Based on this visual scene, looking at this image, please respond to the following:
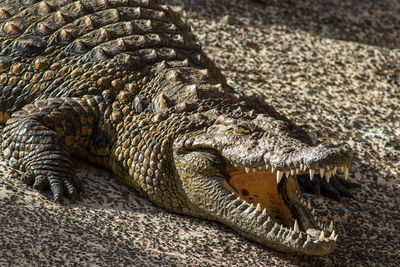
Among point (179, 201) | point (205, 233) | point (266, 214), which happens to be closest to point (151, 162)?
point (179, 201)

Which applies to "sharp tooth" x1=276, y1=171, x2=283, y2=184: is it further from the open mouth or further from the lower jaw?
the lower jaw

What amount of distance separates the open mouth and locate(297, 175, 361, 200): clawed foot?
842 millimetres

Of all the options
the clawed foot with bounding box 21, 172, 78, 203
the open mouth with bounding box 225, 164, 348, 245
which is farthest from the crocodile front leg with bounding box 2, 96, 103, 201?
the open mouth with bounding box 225, 164, 348, 245

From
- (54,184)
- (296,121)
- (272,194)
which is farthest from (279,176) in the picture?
(296,121)

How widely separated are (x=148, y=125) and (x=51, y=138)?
0.75 meters

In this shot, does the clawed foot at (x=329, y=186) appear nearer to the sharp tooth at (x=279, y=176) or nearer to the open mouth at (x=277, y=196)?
the open mouth at (x=277, y=196)

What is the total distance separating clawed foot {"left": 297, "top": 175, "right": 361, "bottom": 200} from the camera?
17.4ft

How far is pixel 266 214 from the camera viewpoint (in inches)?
167

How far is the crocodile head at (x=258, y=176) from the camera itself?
13.5 ft

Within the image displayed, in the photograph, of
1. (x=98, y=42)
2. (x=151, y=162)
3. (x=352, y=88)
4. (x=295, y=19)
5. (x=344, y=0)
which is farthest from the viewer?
(x=344, y=0)

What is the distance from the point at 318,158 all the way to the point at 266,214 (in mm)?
552

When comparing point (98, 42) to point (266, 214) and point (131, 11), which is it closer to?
point (131, 11)

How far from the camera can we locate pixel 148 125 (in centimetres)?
481

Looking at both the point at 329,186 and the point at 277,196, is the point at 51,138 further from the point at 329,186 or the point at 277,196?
the point at 329,186
